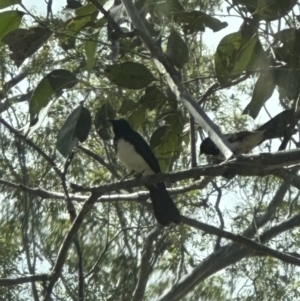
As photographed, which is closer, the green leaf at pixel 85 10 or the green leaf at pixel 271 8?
the green leaf at pixel 271 8

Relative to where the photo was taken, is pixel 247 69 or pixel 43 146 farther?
pixel 43 146

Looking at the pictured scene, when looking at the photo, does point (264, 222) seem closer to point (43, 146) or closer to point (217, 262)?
point (217, 262)

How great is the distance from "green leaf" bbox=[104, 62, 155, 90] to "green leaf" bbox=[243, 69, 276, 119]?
0.45m

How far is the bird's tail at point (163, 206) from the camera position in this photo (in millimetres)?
4742

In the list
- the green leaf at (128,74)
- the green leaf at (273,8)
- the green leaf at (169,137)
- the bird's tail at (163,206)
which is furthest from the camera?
the bird's tail at (163,206)

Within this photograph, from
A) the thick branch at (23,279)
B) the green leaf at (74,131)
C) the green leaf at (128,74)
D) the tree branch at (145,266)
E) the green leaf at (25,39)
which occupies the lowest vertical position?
the thick branch at (23,279)

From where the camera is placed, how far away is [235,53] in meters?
3.58

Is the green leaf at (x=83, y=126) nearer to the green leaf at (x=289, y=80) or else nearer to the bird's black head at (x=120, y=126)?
the green leaf at (x=289, y=80)

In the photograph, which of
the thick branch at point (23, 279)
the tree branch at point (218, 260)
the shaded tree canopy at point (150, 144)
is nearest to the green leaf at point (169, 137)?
the shaded tree canopy at point (150, 144)

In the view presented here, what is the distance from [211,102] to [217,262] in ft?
3.97

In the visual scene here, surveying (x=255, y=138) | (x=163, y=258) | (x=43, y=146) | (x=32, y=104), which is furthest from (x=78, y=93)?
(x=32, y=104)

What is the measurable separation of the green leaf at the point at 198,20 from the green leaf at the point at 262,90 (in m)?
0.29

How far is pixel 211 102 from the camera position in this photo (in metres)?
6.49

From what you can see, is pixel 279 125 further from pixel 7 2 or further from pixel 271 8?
pixel 7 2
